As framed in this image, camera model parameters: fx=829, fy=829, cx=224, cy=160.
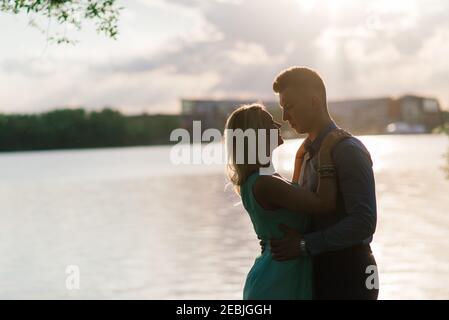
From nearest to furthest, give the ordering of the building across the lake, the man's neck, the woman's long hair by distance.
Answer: the woman's long hair, the man's neck, the building across the lake

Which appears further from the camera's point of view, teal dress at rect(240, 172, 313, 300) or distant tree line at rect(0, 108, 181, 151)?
distant tree line at rect(0, 108, 181, 151)

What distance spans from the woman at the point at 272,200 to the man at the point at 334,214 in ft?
0.15

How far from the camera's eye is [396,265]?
24.3m

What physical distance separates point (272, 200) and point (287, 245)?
0.75 feet

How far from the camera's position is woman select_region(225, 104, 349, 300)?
3.69 metres

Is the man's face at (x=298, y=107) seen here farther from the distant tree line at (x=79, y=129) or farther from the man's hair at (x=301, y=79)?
the distant tree line at (x=79, y=129)

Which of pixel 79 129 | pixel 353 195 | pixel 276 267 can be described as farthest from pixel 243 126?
pixel 79 129

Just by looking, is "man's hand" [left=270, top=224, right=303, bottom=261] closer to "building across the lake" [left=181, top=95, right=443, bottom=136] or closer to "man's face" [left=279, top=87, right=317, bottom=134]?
"man's face" [left=279, top=87, right=317, bottom=134]

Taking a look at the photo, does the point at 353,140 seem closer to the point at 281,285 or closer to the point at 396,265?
the point at 281,285

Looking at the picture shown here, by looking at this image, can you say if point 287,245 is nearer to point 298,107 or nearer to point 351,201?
point 351,201

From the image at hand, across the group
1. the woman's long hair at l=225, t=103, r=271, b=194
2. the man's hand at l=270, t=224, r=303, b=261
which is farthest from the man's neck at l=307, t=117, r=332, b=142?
the man's hand at l=270, t=224, r=303, b=261

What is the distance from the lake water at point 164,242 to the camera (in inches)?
864

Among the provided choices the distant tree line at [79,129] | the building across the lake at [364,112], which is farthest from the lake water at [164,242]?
the building across the lake at [364,112]

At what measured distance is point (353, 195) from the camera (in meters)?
3.68
